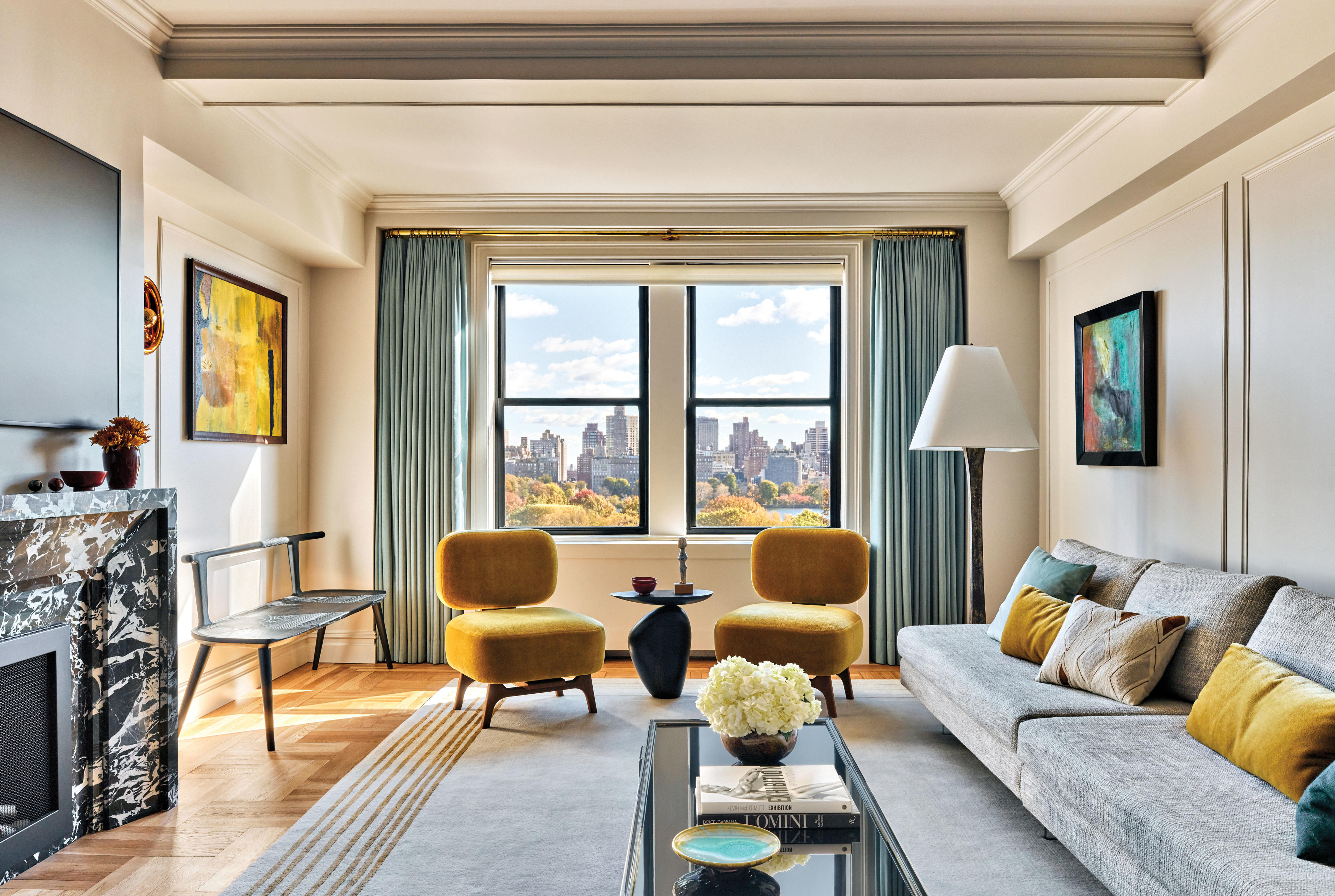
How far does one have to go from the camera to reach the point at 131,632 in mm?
2762

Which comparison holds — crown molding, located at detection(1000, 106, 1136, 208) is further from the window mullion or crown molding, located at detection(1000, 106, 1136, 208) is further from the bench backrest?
the bench backrest

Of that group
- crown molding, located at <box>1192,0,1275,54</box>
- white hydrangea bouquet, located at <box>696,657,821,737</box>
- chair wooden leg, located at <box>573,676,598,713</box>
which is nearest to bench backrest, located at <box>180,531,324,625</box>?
chair wooden leg, located at <box>573,676,598,713</box>

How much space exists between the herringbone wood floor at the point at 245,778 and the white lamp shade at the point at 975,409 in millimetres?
1399

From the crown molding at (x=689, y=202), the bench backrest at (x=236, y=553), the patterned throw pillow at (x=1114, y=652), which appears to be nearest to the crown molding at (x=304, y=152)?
the crown molding at (x=689, y=202)

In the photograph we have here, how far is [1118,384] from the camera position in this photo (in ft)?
12.6

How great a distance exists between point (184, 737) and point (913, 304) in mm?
4195

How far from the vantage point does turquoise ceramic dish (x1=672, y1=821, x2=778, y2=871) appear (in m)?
1.66

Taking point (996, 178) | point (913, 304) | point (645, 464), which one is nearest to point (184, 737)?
point (645, 464)

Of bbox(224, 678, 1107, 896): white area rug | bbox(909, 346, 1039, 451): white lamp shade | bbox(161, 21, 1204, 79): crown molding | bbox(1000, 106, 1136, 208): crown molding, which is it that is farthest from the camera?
bbox(909, 346, 1039, 451): white lamp shade

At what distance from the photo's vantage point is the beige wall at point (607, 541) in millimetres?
4801

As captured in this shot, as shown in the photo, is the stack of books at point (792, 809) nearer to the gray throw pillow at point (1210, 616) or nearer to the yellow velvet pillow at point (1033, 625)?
the gray throw pillow at point (1210, 616)

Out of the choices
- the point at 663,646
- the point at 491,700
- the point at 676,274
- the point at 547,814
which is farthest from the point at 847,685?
the point at 676,274

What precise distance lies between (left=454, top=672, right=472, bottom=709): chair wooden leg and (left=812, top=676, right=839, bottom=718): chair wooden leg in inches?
62.6

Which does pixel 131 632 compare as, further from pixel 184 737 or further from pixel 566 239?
pixel 566 239
